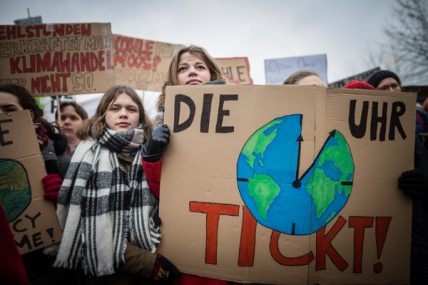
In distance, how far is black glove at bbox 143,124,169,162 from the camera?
1.05m

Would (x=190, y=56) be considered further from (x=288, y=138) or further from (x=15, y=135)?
(x=15, y=135)

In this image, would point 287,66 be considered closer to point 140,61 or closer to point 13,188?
point 140,61

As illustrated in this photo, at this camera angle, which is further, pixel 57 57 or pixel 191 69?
pixel 57 57

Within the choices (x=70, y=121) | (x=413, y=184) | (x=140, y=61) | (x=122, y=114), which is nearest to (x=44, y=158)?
(x=122, y=114)

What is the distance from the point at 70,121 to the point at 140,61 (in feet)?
4.03

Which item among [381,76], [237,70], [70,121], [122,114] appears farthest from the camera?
[237,70]

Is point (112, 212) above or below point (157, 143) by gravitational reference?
below

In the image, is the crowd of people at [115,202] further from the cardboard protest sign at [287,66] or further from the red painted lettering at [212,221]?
the cardboard protest sign at [287,66]

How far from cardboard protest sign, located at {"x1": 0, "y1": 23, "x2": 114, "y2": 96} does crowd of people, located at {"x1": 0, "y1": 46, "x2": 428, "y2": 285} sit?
1.00 metres

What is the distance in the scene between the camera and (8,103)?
1.40 meters

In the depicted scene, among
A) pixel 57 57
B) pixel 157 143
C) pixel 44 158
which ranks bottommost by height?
pixel 44 158

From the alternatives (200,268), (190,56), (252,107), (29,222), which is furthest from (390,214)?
(29,222)

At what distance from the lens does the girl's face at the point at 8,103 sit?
1387 mm

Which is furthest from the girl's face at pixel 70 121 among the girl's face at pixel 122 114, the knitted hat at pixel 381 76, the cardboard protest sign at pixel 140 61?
the knitted hat at pixel 381 76
